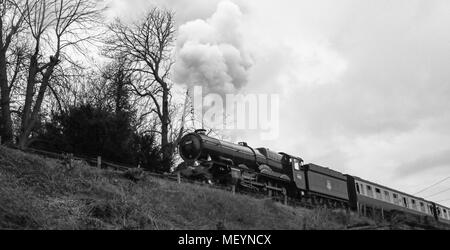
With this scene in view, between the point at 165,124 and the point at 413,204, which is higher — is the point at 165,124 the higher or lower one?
the higher one

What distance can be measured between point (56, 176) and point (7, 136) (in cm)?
970

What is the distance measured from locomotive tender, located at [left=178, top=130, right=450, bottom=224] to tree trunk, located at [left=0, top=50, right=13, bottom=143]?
7.77 metres

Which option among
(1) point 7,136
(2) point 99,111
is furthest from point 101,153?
(1) point 7,136

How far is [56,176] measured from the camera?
1457cm

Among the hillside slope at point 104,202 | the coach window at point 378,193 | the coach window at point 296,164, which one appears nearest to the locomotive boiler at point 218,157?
the coach window at point 296,164

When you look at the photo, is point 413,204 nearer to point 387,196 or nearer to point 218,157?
point 387,196

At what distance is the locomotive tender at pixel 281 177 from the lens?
22547mm

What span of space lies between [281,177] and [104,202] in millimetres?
13844

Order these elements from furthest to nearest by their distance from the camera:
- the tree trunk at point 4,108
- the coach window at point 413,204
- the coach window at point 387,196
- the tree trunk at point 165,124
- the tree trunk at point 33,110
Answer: the coach window at point 413,204
the coach window at point 387,196
the tree trunk at point 165,124
the tree trunk at point 33,110
the tree trunk at point 4,108

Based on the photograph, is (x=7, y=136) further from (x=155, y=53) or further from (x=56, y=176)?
(x=155, y=53)

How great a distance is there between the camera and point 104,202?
44.6 feet

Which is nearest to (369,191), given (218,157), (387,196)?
(387,196)

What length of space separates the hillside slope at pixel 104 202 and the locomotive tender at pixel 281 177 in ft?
8.98

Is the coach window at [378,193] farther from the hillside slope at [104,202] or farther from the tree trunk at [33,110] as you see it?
the tree trunk at [33,110]
